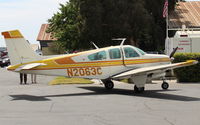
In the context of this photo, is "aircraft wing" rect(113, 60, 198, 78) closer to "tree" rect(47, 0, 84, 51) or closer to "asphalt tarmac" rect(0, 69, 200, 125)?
"asphalt tarmac" rect(0, 69, 200, 125)

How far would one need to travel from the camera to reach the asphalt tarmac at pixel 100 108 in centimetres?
Answer: 973

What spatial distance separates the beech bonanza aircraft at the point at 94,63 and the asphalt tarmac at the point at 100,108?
83cm

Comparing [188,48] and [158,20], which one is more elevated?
[158,20]

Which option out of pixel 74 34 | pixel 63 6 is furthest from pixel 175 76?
pixel 63 6

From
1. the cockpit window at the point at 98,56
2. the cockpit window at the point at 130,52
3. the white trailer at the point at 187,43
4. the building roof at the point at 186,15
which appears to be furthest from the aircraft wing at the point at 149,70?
the building roof at the point at 186,15

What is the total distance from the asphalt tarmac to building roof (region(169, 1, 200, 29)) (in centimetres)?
2877

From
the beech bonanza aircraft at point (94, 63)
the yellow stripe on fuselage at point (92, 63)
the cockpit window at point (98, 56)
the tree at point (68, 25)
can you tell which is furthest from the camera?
the tree at point (68, 25)

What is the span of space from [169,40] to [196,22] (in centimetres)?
2268

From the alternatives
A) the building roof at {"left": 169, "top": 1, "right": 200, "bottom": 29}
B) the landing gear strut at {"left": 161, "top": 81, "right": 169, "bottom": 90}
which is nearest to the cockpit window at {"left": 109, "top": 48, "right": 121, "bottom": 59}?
the landing gear strut at {"left": 161, "top": 81, "right": 169, "bottom": 90}

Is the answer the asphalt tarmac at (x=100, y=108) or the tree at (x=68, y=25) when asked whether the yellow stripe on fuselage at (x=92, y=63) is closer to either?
the asphalt tarmac at (x=100, y=108)

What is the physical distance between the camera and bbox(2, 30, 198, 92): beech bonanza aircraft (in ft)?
49.3

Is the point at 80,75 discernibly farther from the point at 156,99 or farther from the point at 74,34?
the point at 74,34

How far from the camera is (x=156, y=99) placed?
13867mm

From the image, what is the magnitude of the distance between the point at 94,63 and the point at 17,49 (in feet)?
10.7
